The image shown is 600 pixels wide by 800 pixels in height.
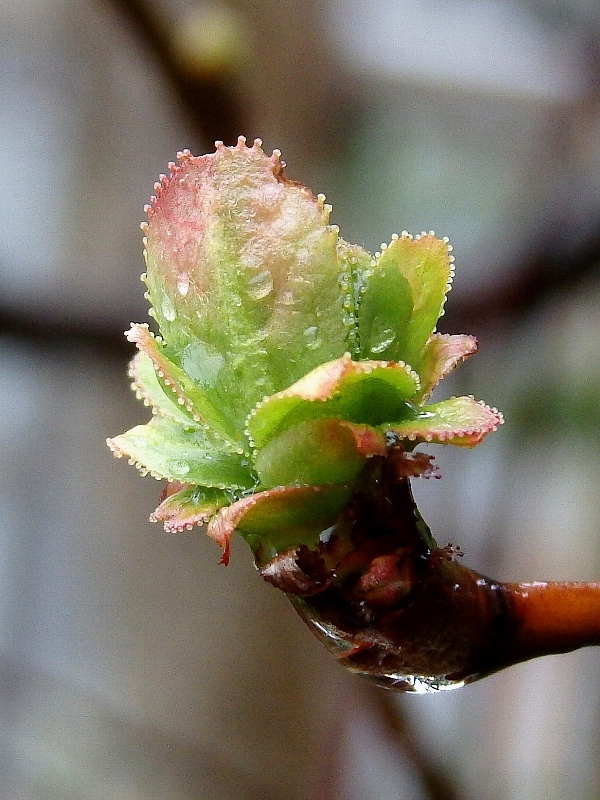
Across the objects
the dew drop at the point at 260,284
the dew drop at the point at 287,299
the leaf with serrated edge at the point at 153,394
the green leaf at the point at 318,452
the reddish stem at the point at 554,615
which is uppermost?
the dew drop at the point at 260,284

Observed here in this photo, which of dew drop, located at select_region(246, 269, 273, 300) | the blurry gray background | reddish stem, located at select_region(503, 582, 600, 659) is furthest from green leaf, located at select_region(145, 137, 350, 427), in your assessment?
the blurry gray background

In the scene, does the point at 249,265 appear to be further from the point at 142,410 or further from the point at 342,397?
the point at 142,410

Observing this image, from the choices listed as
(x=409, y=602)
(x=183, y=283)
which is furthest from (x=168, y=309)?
(x=409, y=602)

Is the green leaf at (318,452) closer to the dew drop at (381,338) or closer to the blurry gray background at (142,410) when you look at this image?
the dew drop at (381,338)

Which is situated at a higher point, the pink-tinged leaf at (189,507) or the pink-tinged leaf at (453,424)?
the pink-tinged leaf at (453,424)

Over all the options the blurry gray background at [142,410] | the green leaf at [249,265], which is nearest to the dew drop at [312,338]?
the green leaf at [249,265]

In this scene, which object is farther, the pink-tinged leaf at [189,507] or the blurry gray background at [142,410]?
the blurry gray background at [142,410]

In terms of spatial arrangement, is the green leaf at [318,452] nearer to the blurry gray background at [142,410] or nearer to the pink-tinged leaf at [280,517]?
the pink-tinged leaf at [280,517]
